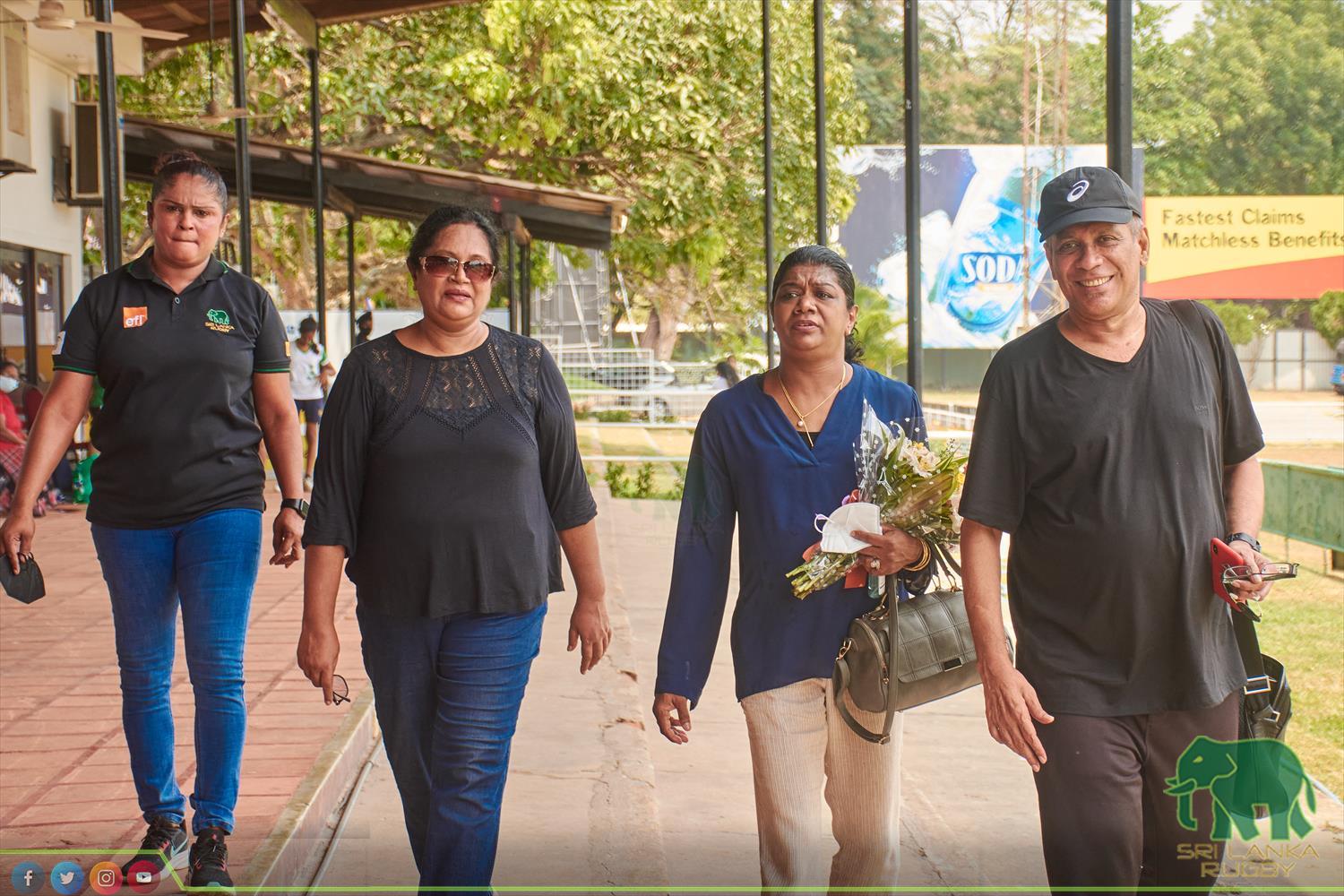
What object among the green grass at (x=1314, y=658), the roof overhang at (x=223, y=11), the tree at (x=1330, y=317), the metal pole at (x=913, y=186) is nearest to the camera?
the metal pole at (x=913, y=186)

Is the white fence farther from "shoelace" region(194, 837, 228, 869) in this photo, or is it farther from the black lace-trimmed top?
the black lace-trimmed top

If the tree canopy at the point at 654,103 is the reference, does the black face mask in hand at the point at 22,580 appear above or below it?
below

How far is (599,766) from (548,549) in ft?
7.55

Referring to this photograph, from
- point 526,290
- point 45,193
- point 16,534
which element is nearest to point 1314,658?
point 16,534

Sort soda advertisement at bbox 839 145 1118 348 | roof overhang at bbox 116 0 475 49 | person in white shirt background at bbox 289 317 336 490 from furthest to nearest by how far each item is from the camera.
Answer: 1. soda advertisement at bbox 839 145 1118 348
2. person in white shirt background at bbox 289 317 336 490
3. roof overhang at bbox 116 0 475 49

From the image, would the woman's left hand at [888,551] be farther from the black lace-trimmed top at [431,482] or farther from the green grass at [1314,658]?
the green grass at [1314,658]

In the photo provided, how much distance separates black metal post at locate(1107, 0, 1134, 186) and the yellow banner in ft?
80.2

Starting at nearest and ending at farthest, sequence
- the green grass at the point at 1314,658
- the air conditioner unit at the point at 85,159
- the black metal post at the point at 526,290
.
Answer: the green grass at the point at 1314,658
the air conditioner unit at the point at 85,159
the black metal post at the point at 526,290

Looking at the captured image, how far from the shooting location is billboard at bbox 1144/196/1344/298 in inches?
1133

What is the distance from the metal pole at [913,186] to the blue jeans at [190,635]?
377 cm

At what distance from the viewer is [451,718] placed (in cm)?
332

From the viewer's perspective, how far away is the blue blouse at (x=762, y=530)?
3307 millimetres

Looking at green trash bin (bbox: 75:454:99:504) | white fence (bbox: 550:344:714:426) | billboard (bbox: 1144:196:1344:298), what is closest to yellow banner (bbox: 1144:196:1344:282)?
billboard (bbox: 1144:196:1344:298)

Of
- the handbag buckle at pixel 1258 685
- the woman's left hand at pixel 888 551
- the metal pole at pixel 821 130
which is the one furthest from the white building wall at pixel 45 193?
the handbag buckle at pixel 1258 685
